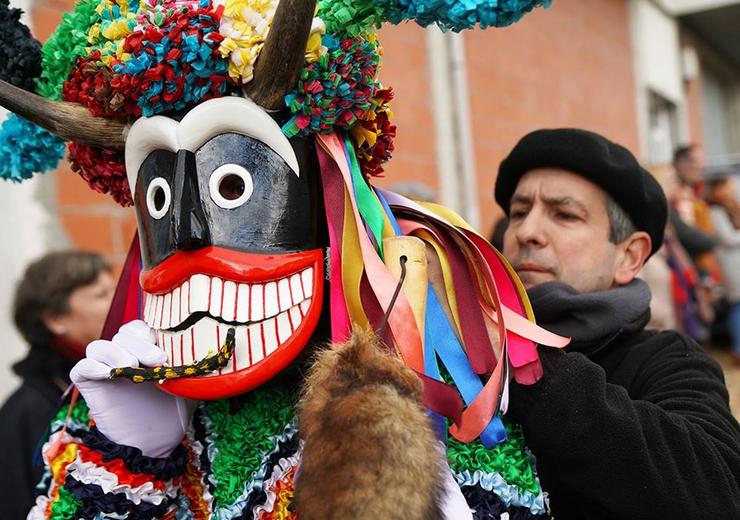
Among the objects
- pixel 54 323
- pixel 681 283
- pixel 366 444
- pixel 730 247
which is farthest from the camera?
pixel 730 247

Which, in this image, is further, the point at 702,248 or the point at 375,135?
the point at 702,248

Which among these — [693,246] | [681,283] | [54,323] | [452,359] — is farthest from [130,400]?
[693,246]

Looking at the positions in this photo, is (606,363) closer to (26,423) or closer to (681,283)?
(26,423)

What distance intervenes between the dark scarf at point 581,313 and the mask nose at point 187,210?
2.22ft

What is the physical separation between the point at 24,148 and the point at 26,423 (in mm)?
1272

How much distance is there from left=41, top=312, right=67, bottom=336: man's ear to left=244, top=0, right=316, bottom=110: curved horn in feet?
5.87

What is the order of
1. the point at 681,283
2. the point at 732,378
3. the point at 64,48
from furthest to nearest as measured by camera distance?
1. the point at 732,378
2. the point at 681,283
3. the point at 64,48

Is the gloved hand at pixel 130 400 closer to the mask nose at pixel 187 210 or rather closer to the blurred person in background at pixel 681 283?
the mask nose at pixel 187 210

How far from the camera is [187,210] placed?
121 centimetres

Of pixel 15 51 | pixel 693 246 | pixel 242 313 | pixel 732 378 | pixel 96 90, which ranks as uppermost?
pixel 15 51

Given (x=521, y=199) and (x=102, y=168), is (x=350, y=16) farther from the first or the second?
(x=521, y=199)

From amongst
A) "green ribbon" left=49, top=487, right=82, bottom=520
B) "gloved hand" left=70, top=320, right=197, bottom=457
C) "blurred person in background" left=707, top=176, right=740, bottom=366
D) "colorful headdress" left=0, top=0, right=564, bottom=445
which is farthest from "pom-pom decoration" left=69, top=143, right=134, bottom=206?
"blurred person in background" left=707, top=176, right=740, bottom=366

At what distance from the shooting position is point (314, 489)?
0.92 m

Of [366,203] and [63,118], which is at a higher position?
[63,118]
